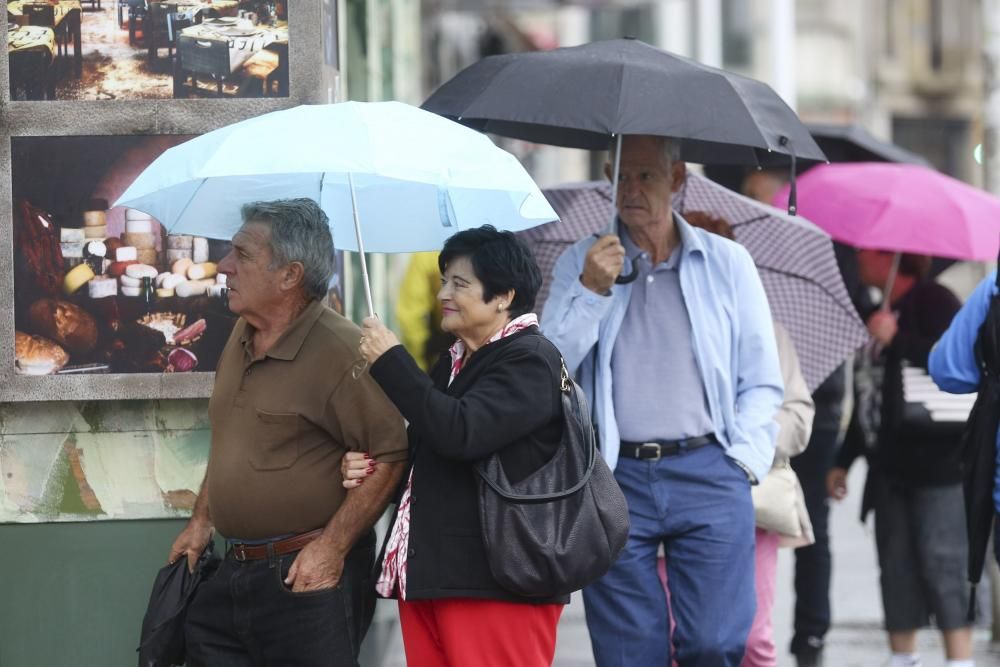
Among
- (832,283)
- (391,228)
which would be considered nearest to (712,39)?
(832,283)

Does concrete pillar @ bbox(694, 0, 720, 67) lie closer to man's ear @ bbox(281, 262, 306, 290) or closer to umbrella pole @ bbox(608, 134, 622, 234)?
umbrella pole @ bbox(608, 134, 622, 234)

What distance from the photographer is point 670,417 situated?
495 centimetres

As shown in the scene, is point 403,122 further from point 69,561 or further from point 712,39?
point 712,39

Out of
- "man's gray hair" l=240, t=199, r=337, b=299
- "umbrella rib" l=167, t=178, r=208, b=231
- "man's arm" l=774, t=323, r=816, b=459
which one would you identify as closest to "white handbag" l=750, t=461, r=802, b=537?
"man's arm" l=774, t=323, r=816, b=459

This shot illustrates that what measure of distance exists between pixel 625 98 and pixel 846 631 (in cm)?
453

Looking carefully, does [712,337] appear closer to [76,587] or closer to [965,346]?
[965,346]

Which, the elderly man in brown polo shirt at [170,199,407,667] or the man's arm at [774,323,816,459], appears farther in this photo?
the man's arm at [774,323,816,459]

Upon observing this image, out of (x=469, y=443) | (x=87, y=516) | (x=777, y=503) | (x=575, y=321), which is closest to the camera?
(x=469, y=443)

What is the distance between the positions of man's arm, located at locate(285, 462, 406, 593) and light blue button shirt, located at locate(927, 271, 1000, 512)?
2133 millimetres

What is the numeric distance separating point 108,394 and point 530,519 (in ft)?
5.39

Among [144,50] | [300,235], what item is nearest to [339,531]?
[300,235]

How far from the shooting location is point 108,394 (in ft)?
16.9

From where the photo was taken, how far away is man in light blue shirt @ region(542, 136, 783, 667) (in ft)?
16.2

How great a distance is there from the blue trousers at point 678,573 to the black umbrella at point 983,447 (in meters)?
0.86
